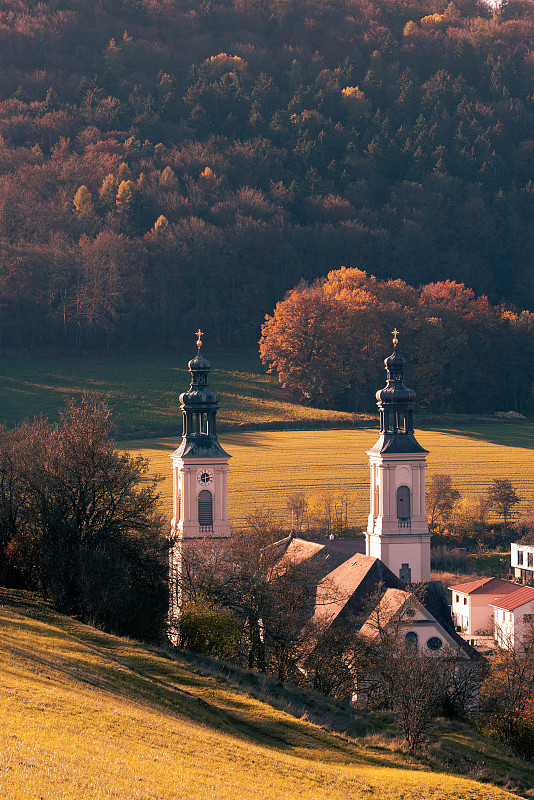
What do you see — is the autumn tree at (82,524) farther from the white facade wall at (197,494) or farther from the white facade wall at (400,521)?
the white facade wall at (400,521)

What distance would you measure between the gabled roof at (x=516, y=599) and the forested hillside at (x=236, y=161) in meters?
60.3

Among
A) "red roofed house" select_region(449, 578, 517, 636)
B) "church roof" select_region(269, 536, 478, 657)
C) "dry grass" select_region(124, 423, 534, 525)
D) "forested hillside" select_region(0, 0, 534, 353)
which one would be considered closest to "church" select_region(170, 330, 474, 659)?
"church roof" select_region(269, 536, 478, 657)

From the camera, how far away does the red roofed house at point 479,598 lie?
64.2 meters

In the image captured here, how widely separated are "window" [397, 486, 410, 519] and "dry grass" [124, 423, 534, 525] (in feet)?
37.0

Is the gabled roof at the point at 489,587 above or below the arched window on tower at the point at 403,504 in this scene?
below

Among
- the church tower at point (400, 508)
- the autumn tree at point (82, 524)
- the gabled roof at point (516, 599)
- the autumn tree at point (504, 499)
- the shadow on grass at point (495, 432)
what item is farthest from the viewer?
the shadow on grass at point (495, 432)

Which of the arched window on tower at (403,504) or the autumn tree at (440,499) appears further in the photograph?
the autumn tree at (440,499)

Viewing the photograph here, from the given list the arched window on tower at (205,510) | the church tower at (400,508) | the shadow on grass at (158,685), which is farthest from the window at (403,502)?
the shadow on grass at (158,685)

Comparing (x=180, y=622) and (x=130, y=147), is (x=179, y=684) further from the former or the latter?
(x=130, y=147)

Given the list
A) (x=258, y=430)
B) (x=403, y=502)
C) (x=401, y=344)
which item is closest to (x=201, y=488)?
(x=403, y=502)

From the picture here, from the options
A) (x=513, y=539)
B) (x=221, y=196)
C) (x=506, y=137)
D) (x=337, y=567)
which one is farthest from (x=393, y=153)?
(x=337, y=567)

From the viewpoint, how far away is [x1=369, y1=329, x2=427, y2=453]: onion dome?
58750mm

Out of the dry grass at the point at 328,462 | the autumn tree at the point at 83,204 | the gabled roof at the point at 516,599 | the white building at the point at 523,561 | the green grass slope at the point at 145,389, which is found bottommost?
the gabled roof at the point at 516,599

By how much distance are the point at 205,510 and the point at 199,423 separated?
4058 mm
